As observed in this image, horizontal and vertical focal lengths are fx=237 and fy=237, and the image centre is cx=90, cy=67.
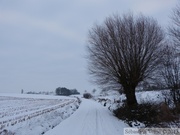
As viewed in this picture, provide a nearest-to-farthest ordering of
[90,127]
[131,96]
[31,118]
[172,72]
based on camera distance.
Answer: [90,127]
[172,72]
[31,118]
[131,96]

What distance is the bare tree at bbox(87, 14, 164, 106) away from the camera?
78.0 ft

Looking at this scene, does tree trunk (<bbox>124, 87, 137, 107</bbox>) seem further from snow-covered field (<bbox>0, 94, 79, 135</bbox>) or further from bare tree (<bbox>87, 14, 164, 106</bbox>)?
snow-covered field (<bbox>0, 94, 79, 135</bbox>)

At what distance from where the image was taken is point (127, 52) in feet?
80.2

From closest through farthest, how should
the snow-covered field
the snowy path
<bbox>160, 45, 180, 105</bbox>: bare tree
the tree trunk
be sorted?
the snowy path < the snow-covered field < <bbox>160, 45, 180, 105</bbox>: bare tree < the tree trunk

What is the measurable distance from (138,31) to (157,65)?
394 centimetres

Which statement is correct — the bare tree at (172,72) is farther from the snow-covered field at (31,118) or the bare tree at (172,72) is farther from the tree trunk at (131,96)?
the snow-covered field at (31,118)

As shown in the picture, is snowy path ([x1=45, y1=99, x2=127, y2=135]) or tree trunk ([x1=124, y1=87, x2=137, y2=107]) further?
tree trunk ([x1=124, y1=87, x2=137, y2=107])

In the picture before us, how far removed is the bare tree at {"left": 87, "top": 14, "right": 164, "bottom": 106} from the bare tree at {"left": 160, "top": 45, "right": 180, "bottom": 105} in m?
1.32

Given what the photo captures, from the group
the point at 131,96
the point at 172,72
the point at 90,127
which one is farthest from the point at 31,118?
the point at 172,72

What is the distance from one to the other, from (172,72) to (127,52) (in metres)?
5.25

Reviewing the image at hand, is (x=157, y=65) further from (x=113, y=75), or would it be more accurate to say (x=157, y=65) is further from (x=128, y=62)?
(x=113, y=75)

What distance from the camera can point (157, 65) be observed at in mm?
23422

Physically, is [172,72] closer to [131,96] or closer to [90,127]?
[131,96]

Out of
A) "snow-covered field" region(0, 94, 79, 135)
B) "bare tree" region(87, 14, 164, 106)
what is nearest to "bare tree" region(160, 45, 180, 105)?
"bare tree" region(87, 14, 164, 106)
